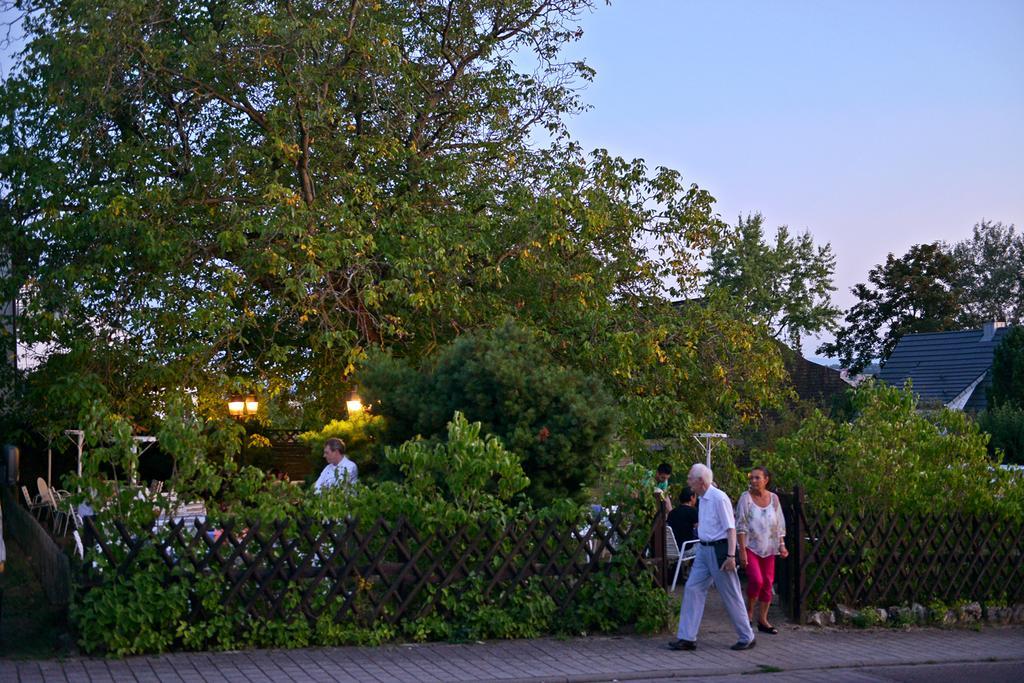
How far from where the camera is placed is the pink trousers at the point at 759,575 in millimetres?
11062

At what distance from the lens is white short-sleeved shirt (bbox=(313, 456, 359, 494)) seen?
10665mm

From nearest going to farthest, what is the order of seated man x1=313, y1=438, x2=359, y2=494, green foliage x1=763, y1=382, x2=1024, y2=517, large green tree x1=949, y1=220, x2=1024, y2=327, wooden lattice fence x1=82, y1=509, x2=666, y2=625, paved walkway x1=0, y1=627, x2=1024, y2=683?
1. paved walkway x1=0, y1=627, x2=1024, y2=683
2. wooden lattice fence x1=82, y1=509, x2=666, y2=625
3. seated man x1=313, y1=438, x2=359, y2=494
4. green foliage x1=763, y1=382, x2=1024, y2=517
5. large green tree x1=949, y1=220, x2=1024, y2=327

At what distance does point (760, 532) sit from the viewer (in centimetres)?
1099

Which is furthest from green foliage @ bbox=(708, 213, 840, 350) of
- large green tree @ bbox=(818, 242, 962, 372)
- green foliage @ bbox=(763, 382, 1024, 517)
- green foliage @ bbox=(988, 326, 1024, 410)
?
green foliage @ bbox=(763, 382, 1024, 517)

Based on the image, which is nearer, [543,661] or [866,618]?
[543,661]

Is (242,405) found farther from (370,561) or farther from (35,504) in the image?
(370,561)

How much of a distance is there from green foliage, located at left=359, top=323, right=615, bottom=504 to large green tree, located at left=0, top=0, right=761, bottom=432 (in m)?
3.63

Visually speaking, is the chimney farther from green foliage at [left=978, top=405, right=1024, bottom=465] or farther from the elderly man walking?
the elderly man walking

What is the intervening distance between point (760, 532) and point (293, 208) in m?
8.54

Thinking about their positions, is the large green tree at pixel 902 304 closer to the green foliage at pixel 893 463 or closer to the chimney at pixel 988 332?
the chimney at pixel 988 332

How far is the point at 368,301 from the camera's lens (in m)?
16.1

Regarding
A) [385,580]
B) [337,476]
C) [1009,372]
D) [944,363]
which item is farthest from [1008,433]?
[385,580]

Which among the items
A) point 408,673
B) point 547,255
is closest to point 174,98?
point 547,255

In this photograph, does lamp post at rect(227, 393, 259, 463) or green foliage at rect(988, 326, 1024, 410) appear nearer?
lamp post at rect(227, 393, 259, 463)
